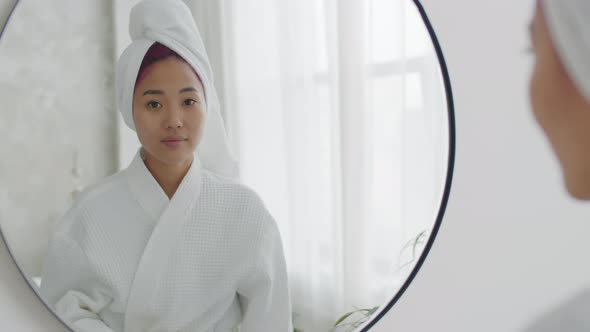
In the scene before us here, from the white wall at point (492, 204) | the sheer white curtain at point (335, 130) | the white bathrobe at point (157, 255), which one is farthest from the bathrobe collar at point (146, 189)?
the white wall at point (492, 204)

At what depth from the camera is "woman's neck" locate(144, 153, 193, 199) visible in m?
0.66

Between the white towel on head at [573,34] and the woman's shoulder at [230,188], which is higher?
the white towel on head at [573,34]

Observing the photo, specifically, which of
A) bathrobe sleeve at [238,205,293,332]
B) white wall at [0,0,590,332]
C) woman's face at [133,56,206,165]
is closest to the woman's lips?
woman's face at [133,56,206,165]

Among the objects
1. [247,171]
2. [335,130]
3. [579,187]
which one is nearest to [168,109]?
[247,171]

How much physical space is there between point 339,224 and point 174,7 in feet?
1.22

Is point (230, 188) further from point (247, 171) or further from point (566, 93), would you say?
point (566, 93)

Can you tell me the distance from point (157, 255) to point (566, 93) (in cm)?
66

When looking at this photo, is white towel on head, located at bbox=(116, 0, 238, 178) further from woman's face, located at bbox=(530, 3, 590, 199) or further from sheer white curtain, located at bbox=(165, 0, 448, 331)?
woman's face, located at bbox=(530, 3, 590, 199)

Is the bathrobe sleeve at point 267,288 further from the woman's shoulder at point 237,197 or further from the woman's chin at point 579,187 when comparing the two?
the woman's chin at point 579,187

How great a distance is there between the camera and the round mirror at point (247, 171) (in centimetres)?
64

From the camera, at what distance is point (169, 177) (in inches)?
26.2

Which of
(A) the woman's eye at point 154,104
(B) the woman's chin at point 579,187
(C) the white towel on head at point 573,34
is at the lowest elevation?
(B) the woman's chin at point 579,187

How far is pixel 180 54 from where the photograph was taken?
65 centimetres

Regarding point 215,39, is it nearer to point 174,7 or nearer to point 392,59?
point 174,7
